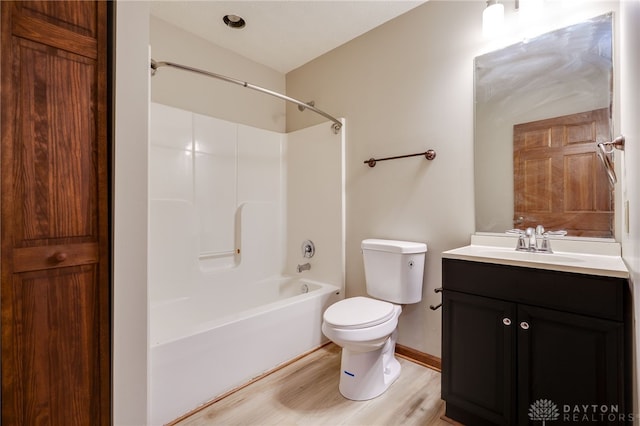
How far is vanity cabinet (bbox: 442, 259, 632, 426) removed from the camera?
1.08 meters

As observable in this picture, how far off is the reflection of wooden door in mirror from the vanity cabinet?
1.59 ft

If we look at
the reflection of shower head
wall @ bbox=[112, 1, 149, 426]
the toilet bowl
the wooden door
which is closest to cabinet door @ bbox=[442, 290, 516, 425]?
the toilet bowl

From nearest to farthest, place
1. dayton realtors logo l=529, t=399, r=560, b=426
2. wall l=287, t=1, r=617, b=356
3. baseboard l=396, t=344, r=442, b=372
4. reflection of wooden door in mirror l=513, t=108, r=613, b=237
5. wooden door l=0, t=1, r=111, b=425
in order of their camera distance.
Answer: wooden door l=0, t=1, r=111, b=425, dayton realtors logo l=529, t=399, r=560, b=426, reflection of wooden door in mirror l=513, t=108, r=613, b=237, wall l=287, t=1, r=617, b=356, baseboard l=396, t=344, r=442, b=372

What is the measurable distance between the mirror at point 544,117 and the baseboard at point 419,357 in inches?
35.9

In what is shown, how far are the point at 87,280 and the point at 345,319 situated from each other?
1.16m

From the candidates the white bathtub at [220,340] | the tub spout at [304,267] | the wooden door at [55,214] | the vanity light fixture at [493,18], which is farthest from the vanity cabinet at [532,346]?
the wooden door at [55,214]

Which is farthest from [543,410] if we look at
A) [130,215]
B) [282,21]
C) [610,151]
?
[282,21]

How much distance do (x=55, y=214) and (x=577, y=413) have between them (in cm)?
198

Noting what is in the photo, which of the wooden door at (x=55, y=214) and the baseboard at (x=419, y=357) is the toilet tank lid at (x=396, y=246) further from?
the wooden door at (x=55, y=214)

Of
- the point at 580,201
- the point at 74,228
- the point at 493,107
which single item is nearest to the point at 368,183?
the point at 493,107

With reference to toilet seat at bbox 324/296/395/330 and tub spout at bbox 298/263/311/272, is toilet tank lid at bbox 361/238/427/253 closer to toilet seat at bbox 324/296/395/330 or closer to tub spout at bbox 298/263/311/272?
toilet seat at bbox 324/296/395/330

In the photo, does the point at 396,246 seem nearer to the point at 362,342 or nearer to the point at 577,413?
the point at 362,342

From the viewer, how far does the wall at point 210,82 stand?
7.30 feet

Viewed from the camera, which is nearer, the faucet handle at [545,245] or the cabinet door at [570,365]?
the cabinet door at [570,365]
